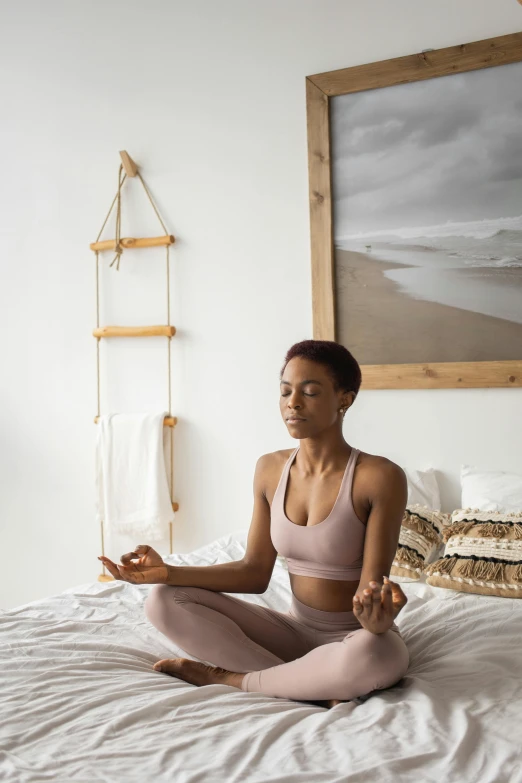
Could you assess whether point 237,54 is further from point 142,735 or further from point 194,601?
point 142,735

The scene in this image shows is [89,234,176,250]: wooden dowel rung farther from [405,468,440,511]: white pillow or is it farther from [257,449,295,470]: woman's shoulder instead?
[257,449,295,470]: woman's shoulder

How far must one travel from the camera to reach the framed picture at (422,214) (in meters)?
2.66

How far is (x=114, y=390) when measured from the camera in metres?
3.36

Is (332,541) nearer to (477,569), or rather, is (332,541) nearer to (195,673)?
(195,673)

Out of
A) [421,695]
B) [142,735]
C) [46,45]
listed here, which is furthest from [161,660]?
[46,45]

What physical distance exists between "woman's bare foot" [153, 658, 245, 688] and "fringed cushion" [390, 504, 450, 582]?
73 centimetres

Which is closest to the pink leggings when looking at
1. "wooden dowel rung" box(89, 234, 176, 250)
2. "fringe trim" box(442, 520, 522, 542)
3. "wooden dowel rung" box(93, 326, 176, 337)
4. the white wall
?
"fringe trim" box(442, 520, 522, 542)

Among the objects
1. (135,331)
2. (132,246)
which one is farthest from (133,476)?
(132,246)

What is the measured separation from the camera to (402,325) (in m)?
2.83

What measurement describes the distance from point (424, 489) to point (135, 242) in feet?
5.08

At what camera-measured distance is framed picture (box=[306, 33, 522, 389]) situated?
2.66 m

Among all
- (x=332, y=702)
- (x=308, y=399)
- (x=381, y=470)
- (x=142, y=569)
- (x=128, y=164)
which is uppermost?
(x=128, y=164)

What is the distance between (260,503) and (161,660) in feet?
1.41

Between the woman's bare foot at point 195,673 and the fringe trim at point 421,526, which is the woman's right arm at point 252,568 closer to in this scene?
the woman's bare foot at point 195,673
